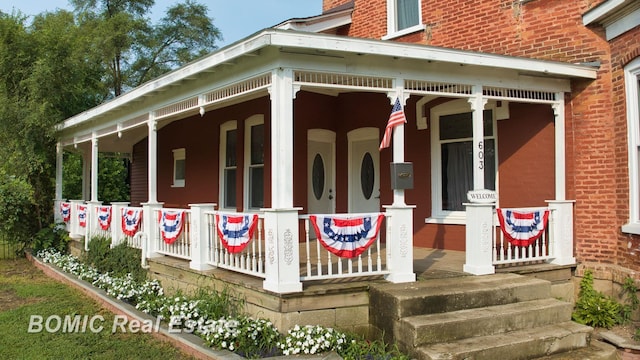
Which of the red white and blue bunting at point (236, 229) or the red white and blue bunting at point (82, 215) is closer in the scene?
the red white and blue bunting at point (236, 229)

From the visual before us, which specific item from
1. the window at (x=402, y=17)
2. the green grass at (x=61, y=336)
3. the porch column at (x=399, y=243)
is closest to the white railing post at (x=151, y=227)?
the green grass at (x=61, y=336)

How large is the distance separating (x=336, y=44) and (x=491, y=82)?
2.52 m

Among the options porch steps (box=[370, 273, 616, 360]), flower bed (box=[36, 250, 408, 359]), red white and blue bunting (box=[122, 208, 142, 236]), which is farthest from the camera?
red white and blue bunting (box=[122, 208, 142, 236])

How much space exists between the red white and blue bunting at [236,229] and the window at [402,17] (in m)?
5.75

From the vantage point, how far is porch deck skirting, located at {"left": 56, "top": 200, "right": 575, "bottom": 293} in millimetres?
5316

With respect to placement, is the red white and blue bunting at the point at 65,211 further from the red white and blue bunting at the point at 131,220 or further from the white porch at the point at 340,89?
the white porch at the point at 340,89

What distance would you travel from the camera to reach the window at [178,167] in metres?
13.0

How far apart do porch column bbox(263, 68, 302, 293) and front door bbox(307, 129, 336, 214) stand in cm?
453

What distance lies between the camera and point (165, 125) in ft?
44.0

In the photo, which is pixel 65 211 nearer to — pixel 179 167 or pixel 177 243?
pixel 179 167

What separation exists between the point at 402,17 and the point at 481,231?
5.48 meters

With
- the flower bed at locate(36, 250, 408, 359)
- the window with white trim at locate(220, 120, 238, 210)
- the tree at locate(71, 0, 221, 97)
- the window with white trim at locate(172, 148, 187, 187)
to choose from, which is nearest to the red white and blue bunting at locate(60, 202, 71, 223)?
the window with white trim at locate(172, 148, 187, 187)

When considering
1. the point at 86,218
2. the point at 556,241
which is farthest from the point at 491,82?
the point at 86,218

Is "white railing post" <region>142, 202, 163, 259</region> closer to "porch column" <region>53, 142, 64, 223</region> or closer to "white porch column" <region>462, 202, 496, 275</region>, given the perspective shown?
"white porch column" <region>462, 202, 496, 275</region>
